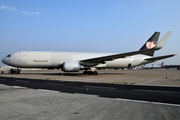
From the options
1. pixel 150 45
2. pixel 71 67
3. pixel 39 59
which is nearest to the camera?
pixel 71 67

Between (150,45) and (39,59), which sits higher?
(150,45)

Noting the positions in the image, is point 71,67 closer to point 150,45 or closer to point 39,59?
point 39,59

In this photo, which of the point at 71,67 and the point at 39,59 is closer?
the point at 71,67

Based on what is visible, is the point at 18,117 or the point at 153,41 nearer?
the point at 18,117

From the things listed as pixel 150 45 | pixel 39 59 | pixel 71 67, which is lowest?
pixel 71 67

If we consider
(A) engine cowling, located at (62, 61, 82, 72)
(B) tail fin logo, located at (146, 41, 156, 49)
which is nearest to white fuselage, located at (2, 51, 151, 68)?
(A) engine cowling, located at (62, 61, 82, 72)

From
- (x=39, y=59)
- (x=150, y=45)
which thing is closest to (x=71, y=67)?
(x=39, y=59)

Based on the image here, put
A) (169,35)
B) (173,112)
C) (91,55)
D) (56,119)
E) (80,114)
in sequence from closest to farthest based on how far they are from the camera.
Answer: (56,119)
(80,114)
(173,112)
(169,35)
(91,55)

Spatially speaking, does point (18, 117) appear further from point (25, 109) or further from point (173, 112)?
point (173, 112)

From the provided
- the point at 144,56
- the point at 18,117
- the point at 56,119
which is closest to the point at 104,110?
the point at 56,119

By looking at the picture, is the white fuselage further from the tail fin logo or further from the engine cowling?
the tail fin logo

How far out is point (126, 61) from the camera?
27797mm

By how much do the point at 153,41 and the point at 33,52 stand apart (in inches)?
888

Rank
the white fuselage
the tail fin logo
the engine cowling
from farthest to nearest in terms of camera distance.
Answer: the tail fin logo, the white fuselage, the engine cowling
